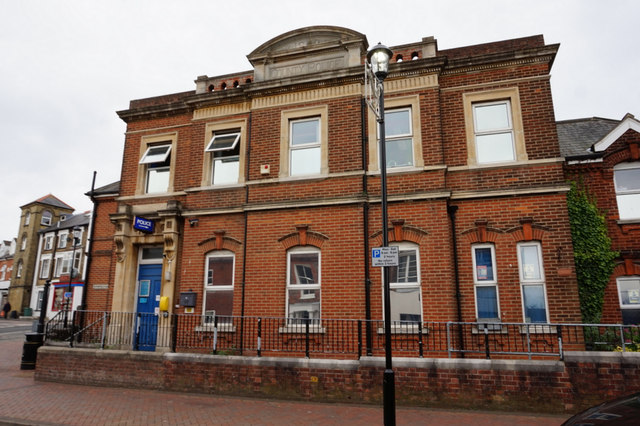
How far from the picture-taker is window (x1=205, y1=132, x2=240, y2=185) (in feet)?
40.6

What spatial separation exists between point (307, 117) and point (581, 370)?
8625 millimetres

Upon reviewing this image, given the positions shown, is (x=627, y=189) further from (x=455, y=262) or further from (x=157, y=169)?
(x=157, y=169)

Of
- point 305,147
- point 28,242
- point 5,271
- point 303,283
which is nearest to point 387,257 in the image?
point 303,283

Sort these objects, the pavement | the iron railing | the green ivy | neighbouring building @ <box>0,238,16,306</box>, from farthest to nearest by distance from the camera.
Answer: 1. neighbouring building @ <box>0,238,16,306</box>
2. the green ivy
3. the iron railing
4. the pavement

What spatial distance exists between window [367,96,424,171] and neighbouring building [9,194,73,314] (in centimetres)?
4714

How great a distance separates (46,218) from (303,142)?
4771 centimetres

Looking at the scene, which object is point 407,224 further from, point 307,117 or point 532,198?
point 307,117

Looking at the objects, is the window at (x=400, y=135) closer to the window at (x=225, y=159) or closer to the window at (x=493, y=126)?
the window at (x=493, y=126)

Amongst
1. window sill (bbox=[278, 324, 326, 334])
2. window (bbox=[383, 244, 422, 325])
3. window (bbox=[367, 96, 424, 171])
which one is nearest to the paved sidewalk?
window sill (bbox=[278, 324, 326, 334])

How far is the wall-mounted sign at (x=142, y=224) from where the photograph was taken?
1221cm

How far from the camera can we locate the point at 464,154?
10.6 meters

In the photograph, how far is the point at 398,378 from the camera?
26.0 feet

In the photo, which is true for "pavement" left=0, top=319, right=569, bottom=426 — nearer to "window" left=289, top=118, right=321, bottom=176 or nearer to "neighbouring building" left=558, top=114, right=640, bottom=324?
"neighbouring building" left=558, top=114, right=640, bottom=324

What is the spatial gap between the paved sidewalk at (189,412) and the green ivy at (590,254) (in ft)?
13.1
